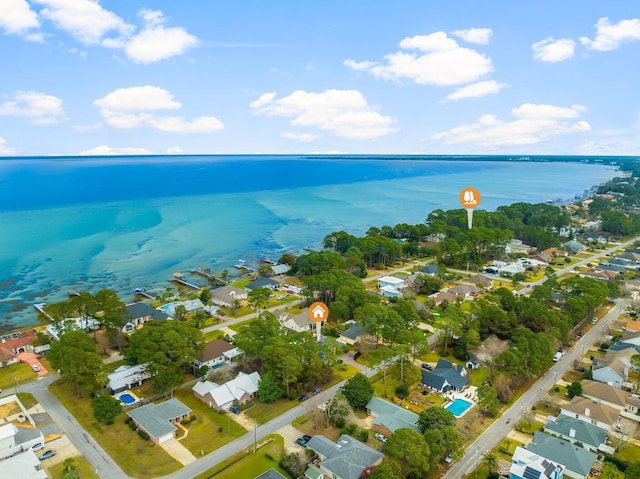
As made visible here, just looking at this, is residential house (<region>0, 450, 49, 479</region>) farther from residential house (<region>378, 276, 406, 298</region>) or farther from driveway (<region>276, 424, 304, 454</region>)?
residential house (<region>378, 276, 406, 298</region>)

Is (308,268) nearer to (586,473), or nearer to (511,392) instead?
(511,392)

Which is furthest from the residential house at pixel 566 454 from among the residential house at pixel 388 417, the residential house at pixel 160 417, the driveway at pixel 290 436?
the residential house at pixel 160 417

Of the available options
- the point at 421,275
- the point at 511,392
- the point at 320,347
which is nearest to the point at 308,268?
the point at 421,275

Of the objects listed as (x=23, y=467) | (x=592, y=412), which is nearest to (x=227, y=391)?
(x=23, y=467)

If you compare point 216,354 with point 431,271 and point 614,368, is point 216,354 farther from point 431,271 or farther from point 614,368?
point 431,271

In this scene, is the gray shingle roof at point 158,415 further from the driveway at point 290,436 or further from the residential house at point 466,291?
the residential house at point 466,291
